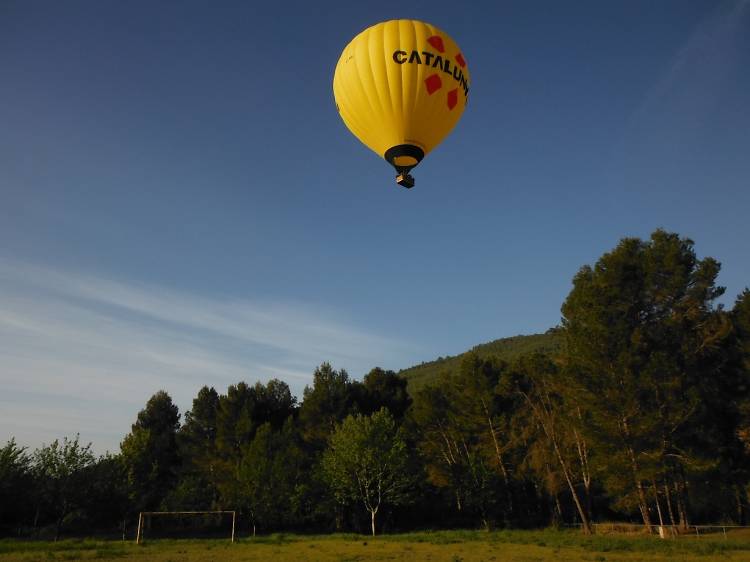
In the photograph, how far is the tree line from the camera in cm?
2900

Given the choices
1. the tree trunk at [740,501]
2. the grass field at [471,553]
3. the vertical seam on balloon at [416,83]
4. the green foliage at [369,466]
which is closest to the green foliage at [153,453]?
the green foliage at [369,466]

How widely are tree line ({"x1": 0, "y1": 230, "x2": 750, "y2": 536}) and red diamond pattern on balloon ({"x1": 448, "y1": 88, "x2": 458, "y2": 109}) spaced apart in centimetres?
1870

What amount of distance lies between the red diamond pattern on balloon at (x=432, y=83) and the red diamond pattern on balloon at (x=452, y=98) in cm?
54

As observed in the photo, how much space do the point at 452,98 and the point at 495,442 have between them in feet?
111

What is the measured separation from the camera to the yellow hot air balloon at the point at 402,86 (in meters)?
14.8

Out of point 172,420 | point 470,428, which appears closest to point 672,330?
point 470,428

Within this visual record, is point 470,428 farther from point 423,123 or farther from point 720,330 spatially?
point 423,123

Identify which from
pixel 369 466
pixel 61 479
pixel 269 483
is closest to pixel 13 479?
pixel 61 479

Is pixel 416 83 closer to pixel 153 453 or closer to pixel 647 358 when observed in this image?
→ pixel 647 358

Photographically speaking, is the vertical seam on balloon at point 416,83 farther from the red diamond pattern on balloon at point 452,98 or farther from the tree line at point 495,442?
the tree line at point 495,442

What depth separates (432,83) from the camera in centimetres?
1489

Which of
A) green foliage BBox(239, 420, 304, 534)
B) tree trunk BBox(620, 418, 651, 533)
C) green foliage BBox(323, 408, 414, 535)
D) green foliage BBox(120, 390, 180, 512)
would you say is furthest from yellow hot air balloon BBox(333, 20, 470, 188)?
green foliage BBox(120, 390, 180, 512)

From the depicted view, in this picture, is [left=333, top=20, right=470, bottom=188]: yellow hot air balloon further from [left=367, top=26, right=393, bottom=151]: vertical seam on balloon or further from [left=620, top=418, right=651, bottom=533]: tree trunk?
[left=620, top=418, right=651, bottom=533]: tree trunk

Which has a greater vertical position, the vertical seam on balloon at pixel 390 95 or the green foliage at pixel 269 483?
the vertical seam on balloon at pixel 390 95
